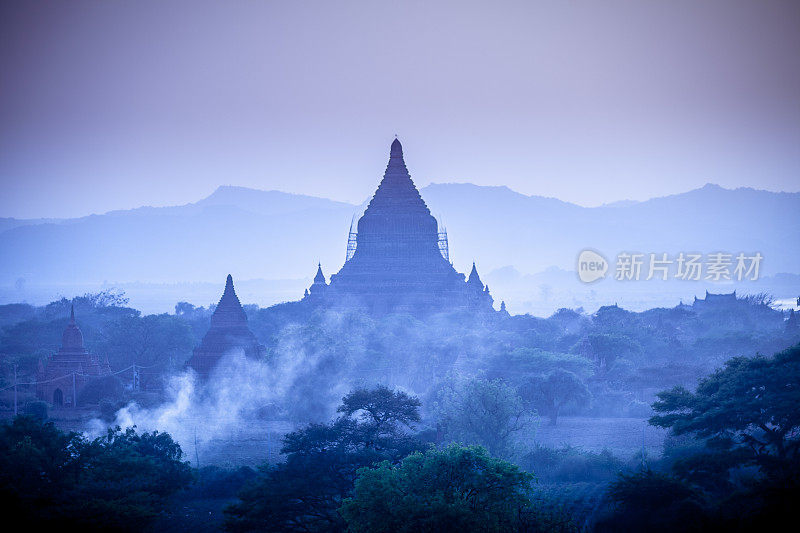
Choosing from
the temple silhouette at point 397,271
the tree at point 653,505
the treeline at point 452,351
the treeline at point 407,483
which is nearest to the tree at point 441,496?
the treeline at point 407,483

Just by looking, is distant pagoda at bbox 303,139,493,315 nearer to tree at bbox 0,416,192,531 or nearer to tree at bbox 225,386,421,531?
tree at bbox 225,386,421,531

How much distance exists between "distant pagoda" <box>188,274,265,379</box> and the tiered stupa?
5.26m

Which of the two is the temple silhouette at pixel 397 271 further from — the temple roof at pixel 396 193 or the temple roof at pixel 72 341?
the temple roof at pixel 72 341

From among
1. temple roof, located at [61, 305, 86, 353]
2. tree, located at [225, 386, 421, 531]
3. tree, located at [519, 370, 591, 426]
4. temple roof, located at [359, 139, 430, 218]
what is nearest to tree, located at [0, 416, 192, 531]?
tree, located at [225, 386, 421, 531]

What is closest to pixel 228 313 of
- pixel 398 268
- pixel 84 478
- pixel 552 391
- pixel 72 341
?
pixel 72 341

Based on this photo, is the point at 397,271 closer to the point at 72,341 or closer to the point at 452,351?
the point at 452,351

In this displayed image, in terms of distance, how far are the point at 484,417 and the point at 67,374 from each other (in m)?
26.1

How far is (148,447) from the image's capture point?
36.7 metres

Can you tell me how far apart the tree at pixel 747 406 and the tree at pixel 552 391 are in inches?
727

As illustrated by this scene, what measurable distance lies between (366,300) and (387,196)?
31.8ft

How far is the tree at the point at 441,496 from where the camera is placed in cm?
2686

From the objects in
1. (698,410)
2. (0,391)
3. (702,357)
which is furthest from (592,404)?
(0,391)

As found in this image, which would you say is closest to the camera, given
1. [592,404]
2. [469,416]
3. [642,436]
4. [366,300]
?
[469,416]

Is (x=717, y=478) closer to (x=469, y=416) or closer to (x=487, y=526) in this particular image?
(x=487, y=526)
